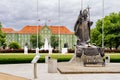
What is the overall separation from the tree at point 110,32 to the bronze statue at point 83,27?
4465 cm

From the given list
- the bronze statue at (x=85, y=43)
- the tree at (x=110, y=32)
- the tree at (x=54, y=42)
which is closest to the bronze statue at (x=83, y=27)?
the bronze statue at (x=85, y=43)

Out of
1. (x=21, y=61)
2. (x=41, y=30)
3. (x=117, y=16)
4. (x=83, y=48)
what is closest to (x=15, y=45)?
(x=41, y=30)

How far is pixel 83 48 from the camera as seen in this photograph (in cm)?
2378

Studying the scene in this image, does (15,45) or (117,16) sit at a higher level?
(117,16)

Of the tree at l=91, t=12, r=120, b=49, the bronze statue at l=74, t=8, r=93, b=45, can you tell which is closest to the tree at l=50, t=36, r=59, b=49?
the tree at l=91, t=12, r=120, b=49

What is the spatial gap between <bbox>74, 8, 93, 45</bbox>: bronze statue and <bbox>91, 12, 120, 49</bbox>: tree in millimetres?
44651

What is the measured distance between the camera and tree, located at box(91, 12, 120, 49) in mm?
71188

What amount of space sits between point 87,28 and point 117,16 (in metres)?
50.4

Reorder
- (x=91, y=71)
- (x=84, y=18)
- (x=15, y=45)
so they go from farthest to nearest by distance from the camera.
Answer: (x=15, y=45), (x=84, y=18), (x=91, y=71)

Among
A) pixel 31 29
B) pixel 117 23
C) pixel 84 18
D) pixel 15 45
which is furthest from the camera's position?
pixel 31 29

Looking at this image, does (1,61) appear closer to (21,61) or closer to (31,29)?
(21,61)

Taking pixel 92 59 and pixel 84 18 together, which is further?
pixel 84 18

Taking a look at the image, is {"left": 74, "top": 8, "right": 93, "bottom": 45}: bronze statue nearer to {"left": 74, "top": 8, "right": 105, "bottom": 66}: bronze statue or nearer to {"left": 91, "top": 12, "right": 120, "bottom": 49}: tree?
{"left": 74, "top": 8, "right": 105, "bottom": 66}: bronze statue

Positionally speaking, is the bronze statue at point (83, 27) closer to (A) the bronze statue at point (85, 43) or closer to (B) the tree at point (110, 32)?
(A) the bronze statue at point (85, 43)
